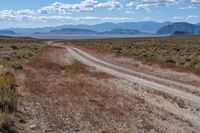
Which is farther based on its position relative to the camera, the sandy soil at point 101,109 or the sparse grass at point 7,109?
the sandy soil at point 101,109

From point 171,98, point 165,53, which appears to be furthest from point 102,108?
point 165,53

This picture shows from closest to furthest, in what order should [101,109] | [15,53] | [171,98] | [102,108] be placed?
[101,109], [102,108], [171,98], [15,53]

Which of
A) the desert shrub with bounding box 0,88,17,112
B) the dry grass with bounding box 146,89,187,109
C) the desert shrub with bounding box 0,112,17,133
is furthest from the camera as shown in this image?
the dry grass with bounding box 146,89,187,109

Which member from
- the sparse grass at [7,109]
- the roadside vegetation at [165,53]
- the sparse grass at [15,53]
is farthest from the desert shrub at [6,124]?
the roadside vegetation at [165,53]

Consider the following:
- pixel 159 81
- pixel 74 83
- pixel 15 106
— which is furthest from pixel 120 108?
pixel 159 81

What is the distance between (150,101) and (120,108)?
2543 millimetres

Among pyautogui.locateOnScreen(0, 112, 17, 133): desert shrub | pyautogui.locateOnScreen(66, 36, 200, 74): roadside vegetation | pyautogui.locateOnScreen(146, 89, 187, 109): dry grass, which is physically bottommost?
pyautogui.locateOnScreen(66, 36, 200, 74): roadside vegetation

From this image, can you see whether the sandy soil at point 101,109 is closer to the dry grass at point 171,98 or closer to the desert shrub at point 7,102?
the dry grass at point 171,98

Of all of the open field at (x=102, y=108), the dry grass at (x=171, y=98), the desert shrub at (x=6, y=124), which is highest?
the desert shrub at (x=6, y=124)

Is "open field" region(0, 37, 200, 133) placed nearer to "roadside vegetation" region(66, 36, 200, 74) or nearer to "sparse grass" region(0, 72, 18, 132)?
"sparse grass" region(0, 72, 18, 132)

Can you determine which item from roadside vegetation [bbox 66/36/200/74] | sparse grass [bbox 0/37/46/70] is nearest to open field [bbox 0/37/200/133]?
sparse grass [bbox 0/37/46/70]

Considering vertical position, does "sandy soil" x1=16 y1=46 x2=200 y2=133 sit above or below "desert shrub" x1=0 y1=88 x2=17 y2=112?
below

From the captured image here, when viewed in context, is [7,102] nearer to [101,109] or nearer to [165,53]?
[101,109]

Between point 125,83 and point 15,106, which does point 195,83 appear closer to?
point 125,83
